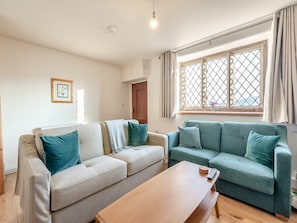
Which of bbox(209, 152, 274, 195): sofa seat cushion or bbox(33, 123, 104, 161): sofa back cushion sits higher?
bbox(33, 123, 104, 161): sofa back cushion

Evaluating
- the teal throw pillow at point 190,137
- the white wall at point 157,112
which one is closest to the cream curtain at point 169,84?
the white wall at point 157,112

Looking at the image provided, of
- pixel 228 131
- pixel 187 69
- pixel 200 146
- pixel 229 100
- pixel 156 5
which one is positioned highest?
pixel 156 5

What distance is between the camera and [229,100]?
8.66 ft

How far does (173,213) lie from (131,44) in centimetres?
277

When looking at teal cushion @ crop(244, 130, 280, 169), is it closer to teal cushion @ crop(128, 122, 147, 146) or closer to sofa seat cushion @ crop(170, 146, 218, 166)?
sofa seat cushion @ crop(170, 146, 218, 166)

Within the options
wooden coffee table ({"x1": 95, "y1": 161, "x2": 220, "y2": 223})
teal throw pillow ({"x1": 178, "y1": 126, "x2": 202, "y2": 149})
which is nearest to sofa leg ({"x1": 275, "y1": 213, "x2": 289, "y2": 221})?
wooden coffee table ({"x1": 95, "y1": 161, "x2": 220, "y2": 223})

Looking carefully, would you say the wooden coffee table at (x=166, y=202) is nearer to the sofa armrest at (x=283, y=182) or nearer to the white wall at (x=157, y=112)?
the sofa armrest at (x=283, y=182)

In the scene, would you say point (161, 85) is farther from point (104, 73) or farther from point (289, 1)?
point (289, 1)

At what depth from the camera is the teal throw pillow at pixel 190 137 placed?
2.40 meters

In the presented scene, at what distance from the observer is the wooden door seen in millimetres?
4055

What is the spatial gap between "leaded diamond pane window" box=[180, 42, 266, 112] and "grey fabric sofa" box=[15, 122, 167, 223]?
4.73 feet

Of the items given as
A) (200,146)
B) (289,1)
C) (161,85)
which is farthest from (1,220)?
(289,1)

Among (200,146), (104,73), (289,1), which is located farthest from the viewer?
(104,73)

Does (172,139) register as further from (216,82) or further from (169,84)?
(216,82)
